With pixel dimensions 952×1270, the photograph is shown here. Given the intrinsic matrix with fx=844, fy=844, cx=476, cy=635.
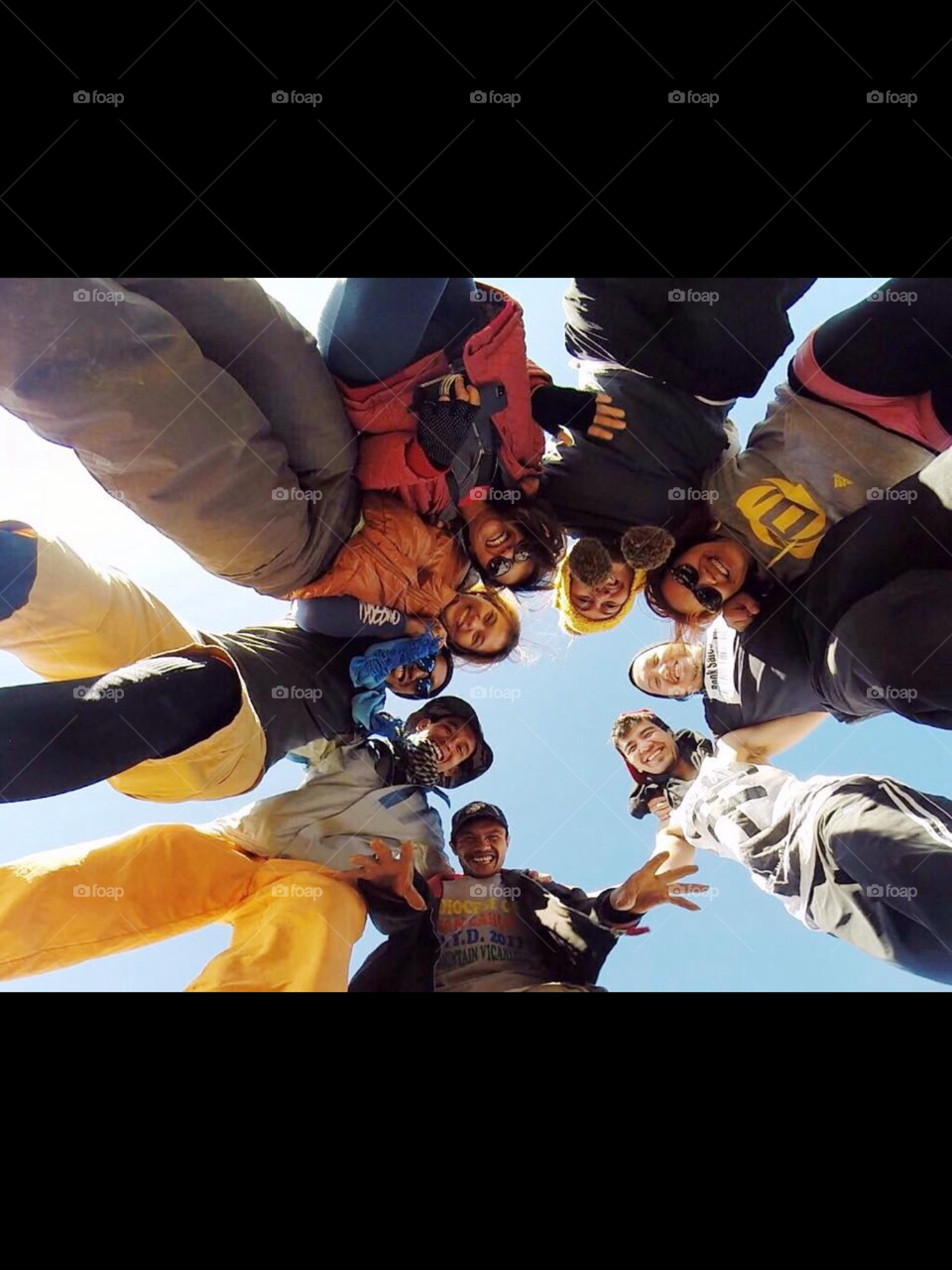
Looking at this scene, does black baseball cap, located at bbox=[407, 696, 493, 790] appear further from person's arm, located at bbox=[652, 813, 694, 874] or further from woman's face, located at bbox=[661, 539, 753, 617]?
woman's face, located at bbox=[661, 539, 753, 617]

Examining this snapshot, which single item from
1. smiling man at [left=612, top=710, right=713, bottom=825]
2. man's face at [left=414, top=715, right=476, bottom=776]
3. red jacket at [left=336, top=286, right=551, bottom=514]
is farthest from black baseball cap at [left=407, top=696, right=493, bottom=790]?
red jacket at [left=336, top=286, right=551, bottom=514]

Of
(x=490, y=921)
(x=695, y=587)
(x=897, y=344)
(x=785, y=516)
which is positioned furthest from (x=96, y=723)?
(x=897, y=344)

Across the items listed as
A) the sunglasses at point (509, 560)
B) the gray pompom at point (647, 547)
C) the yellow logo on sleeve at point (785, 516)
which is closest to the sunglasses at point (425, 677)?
the sunglasses at point (509, 560)

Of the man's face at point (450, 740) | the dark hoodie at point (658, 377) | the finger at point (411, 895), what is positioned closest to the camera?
the dark hoodie at point (658, 377)

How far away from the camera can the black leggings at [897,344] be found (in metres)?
1.38

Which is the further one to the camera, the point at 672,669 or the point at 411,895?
the point at 672,669

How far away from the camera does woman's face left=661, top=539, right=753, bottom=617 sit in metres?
1.51

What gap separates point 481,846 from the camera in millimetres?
1593

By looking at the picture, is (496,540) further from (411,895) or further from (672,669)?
(411,895)

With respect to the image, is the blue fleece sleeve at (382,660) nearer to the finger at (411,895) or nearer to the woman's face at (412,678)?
the woman's face at (412,678)

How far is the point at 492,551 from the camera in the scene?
1.53 m

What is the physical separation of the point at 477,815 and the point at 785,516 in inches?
31.0

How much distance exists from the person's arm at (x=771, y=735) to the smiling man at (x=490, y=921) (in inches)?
10.9
